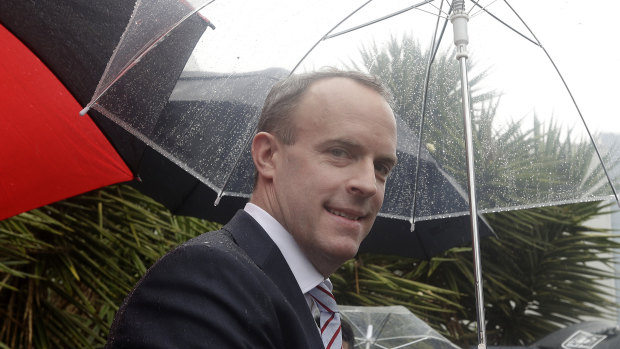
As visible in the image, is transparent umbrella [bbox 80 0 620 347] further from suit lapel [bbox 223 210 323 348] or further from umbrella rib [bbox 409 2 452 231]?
suit lapel [bbox 223 210 323 348]

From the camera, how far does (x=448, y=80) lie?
2488 millimetres

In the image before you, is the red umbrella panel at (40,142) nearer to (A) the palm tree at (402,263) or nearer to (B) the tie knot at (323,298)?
(A) the palm tree at (402,263)

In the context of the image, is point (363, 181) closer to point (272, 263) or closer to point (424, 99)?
point (272, 263)

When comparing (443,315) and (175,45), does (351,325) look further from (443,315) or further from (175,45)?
(443,315)

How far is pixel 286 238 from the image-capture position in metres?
1.48

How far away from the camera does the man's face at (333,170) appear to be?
1.47 meters

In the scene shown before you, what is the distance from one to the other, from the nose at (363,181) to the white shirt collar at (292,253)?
0.17 metres

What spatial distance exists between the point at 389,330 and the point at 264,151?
195 cm

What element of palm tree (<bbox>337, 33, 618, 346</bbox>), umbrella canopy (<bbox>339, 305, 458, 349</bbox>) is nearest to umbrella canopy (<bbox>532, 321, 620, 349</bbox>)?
palm tree (<bbox>337, 33, 618, 346</bbox>)

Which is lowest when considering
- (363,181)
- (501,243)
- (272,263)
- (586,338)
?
(586,338)

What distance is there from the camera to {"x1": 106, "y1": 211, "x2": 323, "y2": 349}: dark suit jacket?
108cm

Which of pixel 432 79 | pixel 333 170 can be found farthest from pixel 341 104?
pixel 432 79

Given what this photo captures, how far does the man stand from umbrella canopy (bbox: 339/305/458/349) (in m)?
1.80

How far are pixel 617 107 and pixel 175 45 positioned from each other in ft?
5.02
